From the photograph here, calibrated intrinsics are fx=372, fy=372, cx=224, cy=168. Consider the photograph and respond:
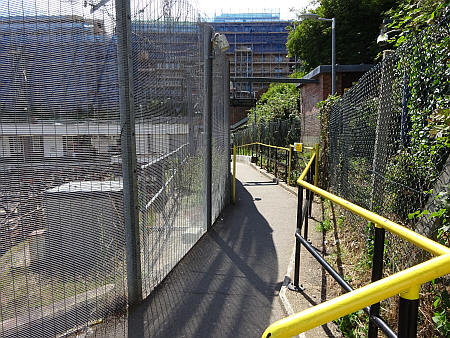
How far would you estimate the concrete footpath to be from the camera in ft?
10.6

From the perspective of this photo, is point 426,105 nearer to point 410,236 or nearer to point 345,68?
point 410,236

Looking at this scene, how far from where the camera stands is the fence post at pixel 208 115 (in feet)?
18.6

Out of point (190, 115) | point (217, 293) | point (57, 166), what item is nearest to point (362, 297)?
point (57, 166)

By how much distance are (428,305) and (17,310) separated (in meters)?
2.83

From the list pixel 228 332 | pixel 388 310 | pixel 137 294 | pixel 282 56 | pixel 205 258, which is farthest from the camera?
pixel 282 56

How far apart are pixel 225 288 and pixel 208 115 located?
2867mm

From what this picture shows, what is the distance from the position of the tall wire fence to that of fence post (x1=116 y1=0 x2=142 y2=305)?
0.02m

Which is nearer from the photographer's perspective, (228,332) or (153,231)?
(228,332)

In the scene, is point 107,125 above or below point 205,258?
above

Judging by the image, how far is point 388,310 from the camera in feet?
9.53

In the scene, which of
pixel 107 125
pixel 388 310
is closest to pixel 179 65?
pixel 107 125

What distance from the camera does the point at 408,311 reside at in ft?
4.69

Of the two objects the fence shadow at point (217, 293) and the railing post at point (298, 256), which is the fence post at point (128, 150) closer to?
the fence shadow at point (217, 293)

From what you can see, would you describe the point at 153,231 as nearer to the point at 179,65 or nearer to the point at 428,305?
the point at 179,65
